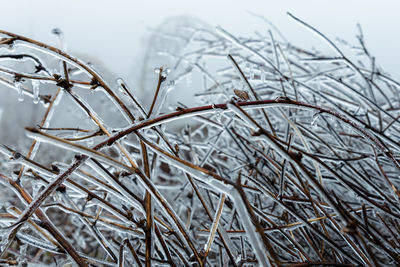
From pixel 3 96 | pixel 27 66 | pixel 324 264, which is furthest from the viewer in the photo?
pixel 3 96

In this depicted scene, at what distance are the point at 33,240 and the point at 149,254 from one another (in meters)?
0.11

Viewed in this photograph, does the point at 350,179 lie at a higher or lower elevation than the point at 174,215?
higher

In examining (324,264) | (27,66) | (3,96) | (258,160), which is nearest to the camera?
(324,264)

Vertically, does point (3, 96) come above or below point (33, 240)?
above

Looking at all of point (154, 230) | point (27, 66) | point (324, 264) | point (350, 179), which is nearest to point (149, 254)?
point (154, 230)

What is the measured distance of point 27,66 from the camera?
405 cm

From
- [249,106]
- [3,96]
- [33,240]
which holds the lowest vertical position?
[33,240]

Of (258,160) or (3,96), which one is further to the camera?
(3,96)

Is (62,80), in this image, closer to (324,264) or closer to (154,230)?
(154,230)

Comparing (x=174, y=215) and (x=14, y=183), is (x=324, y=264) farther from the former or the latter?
(x=14, y=183)

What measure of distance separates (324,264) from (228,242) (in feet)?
0.25

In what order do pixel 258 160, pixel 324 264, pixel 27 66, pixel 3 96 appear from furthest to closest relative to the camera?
pixel 3 96 < pixel 27 66 < pixel 258 160 < pixel 324 264

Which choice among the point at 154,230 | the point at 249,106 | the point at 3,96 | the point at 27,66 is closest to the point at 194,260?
the point at 154,230

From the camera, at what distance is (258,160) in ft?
1.43
